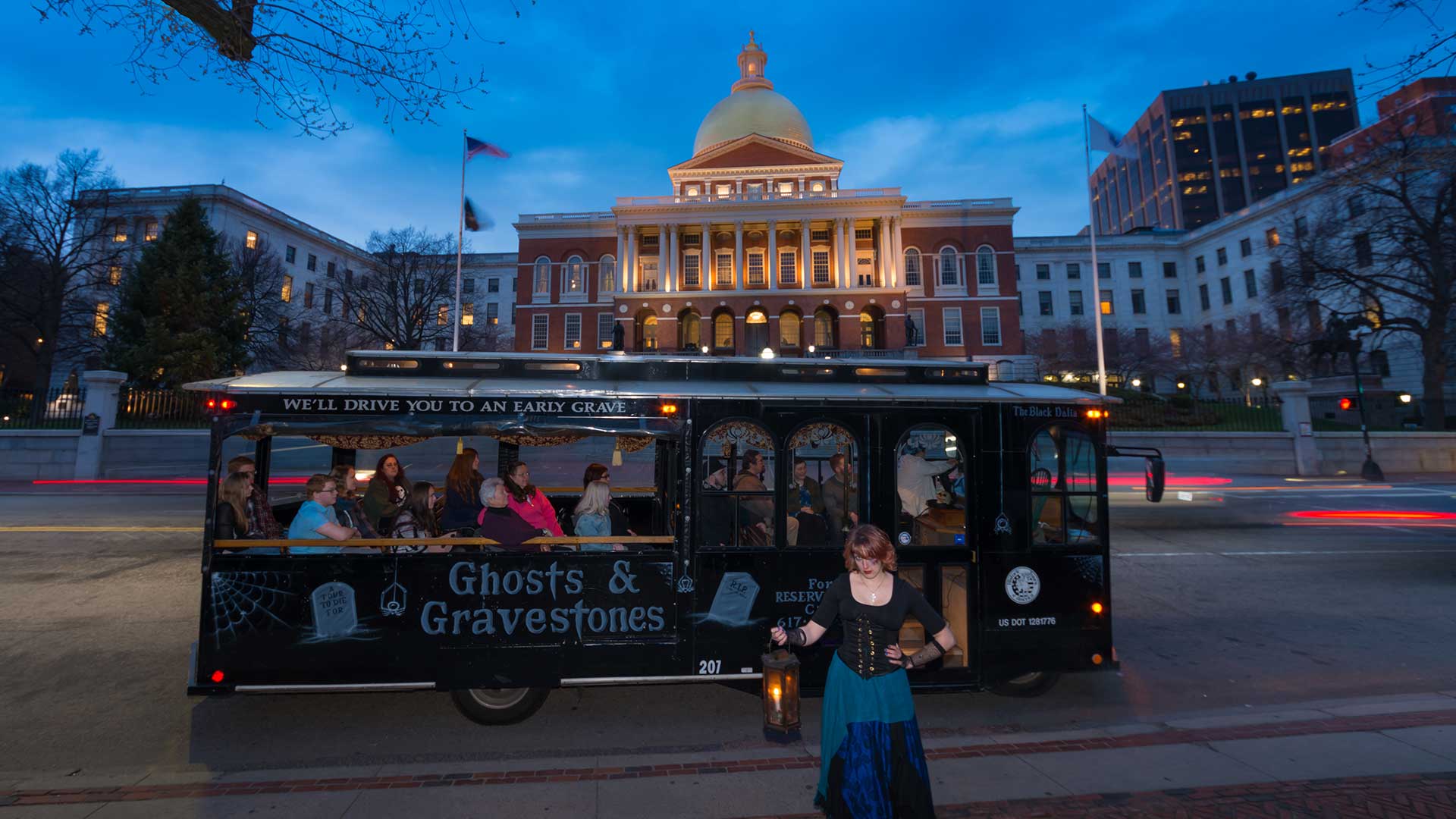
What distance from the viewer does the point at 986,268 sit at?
55.2 metres

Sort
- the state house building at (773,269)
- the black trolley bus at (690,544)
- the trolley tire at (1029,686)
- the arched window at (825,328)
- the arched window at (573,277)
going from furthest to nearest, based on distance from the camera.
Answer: the arched window at (573,277)
the arched window at (825,328)
the state house building at (773,269)
the trolley tire at (1029,686)
the black trolley bus at (690,544)

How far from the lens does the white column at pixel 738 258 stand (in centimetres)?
5316

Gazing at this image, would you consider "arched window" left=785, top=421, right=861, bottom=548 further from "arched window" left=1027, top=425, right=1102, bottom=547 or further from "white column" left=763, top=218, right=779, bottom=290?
"white column" left=763, top=218, right=779, bottom=290

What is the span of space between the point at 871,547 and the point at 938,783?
6.86ft

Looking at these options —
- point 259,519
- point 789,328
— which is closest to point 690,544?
point 259,519

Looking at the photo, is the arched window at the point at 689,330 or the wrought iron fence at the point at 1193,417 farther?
the arched window at the point at 689,330

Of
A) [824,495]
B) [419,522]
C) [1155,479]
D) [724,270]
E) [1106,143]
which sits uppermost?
[724,270]

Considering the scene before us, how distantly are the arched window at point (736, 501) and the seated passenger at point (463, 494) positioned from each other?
209 centimetres

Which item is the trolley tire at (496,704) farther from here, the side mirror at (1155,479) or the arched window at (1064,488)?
the side mirror at (1155,479)

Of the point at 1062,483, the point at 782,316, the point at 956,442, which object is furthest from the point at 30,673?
the point at 782,316

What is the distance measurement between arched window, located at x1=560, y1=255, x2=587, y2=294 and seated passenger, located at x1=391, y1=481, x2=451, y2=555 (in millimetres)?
53921

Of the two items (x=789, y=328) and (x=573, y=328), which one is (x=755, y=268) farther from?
(x=573, y=328)

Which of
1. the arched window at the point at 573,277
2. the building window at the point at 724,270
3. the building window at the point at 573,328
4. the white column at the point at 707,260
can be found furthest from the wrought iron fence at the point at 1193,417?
the arched window at the point at 573,277

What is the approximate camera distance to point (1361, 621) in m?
8.12
